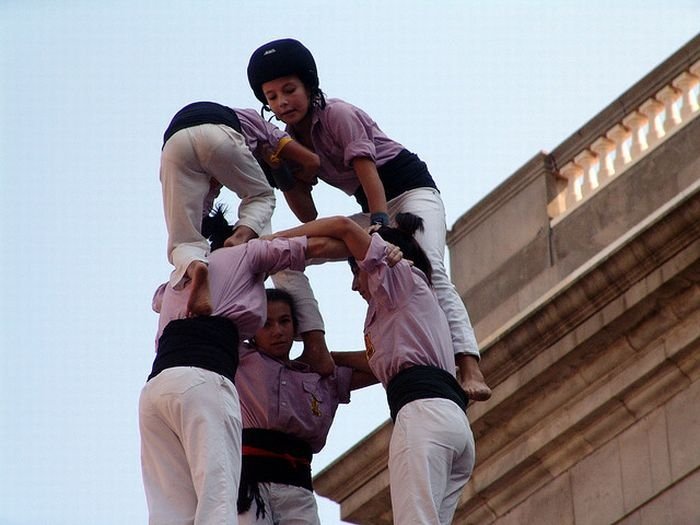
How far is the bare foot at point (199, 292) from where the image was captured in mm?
12922

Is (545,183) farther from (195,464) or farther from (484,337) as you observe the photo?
(195,464)

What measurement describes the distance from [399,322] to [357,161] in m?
1.09

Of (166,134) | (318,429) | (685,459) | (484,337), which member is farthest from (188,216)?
(484,337)

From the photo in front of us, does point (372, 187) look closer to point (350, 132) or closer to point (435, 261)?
point (350, 132)

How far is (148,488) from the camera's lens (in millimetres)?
12711

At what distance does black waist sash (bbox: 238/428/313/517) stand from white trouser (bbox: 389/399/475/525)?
0.80m

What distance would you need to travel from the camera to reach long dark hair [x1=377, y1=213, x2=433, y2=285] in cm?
1360

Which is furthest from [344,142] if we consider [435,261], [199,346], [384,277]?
[199,346]

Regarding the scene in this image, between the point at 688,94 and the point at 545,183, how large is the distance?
4.55ft

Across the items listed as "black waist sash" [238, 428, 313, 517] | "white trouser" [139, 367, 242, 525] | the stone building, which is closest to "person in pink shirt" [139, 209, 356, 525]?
"white trouser" [139, 367, 242, 525]

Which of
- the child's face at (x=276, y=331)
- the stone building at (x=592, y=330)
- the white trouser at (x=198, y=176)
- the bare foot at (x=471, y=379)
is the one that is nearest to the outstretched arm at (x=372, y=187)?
the white trouser at (x=198, y=176)

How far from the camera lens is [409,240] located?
13688mm

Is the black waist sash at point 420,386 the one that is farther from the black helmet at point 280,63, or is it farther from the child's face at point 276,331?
the black helmet at point 280,63

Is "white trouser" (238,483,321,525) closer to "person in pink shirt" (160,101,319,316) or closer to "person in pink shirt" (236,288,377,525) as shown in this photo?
"person in pink shirt" (236,288,377,525)
